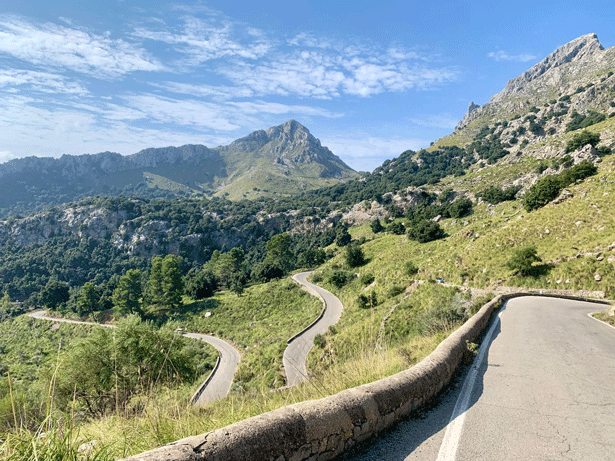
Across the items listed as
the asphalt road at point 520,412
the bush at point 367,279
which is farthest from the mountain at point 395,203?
the asphalt road at point 520,412

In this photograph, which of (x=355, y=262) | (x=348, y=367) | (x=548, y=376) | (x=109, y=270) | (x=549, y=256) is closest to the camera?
(x=348, y=367)

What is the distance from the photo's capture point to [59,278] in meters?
128

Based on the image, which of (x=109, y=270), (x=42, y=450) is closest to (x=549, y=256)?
(x=42, y=450)

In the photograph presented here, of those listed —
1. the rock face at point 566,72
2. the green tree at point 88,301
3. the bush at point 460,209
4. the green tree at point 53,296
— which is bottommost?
the green tree at point 53,296

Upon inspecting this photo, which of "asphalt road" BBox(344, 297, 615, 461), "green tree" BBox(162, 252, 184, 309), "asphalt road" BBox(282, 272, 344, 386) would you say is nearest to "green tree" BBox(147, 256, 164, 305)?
"green tree" BBox(162, 252, 184, 309)

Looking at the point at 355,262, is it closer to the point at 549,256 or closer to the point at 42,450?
the point at 549,256

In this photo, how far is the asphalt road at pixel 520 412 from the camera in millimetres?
3707

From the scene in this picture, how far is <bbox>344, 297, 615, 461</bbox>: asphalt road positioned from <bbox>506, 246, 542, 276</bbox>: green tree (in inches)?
661

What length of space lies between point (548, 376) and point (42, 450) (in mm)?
8682

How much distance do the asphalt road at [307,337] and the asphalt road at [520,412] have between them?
9754mm

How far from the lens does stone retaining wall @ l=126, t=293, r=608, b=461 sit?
252 cm

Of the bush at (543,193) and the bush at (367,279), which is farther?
the bush at (367,279)

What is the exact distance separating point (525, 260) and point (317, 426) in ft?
87.8

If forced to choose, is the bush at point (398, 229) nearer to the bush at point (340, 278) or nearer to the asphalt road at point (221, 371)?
the bush at point (340, 278)
